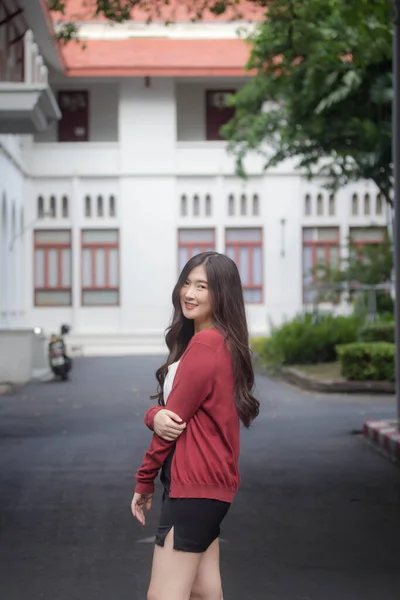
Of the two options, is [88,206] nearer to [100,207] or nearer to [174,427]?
[100,207]

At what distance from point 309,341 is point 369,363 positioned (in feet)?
19.3

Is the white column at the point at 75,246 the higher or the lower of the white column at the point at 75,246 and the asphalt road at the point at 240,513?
the higher

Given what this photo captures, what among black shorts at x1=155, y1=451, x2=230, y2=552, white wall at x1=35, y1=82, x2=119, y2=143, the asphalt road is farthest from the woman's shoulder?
white wall at x1=35, y1=82, x2=119, y2=143

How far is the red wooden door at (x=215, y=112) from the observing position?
45.3 m

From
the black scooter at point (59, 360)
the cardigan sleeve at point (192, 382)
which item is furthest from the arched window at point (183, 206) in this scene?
the cardigan sleeve at point (192, 382)

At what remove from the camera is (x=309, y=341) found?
28.1 m

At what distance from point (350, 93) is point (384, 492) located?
1555 centimetres

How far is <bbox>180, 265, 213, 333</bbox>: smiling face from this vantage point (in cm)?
446

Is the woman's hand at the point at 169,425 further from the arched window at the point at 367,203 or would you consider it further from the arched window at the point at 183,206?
the arched window at the point at 367,203

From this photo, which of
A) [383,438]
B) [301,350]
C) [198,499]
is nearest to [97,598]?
[198,499]

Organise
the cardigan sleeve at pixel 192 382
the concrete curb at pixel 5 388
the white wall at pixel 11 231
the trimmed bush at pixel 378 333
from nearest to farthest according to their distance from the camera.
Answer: the cardigan sleeve at pixel 192 382
the concrete curb at pixel 5 388
the trimmed bush at pixel 378 333
the white wall at pixel 11 231

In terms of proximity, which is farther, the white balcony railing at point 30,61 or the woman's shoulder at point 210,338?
the white balcony railing at point 30,61

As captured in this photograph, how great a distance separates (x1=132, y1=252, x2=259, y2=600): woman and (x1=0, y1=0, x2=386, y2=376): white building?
39.4 m

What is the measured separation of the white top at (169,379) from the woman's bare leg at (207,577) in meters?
0.53
